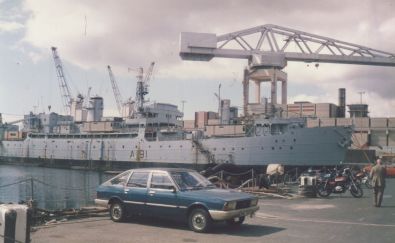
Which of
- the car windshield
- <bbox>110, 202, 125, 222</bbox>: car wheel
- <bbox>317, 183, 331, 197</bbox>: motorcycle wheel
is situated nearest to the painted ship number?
<bbox>317, 183, 331, 197</bbox>: motorcycle wheel

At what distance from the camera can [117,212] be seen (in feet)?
41.4

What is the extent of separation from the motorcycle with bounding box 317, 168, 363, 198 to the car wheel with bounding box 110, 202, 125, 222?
10.9 metres

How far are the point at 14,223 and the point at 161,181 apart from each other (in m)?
5.55

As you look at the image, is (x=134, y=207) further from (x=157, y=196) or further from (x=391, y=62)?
(x=391, y=62)

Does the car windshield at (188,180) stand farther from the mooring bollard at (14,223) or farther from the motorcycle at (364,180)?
the motorcycle at (364,180)

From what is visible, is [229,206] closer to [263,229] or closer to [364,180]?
[263,229]

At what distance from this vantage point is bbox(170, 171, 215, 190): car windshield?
11.8m

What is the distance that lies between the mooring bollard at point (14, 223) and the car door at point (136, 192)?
17.3 feet

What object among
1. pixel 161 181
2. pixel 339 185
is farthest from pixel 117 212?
pixel 339 185

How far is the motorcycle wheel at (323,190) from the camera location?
20312mm

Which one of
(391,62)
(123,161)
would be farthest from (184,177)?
(391,62)

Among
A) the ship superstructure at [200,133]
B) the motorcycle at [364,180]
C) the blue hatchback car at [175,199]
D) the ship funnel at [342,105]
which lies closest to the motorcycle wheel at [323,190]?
the motorcycle at [364,180]

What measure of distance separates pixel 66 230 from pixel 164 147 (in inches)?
2139

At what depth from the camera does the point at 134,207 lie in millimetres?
12219
